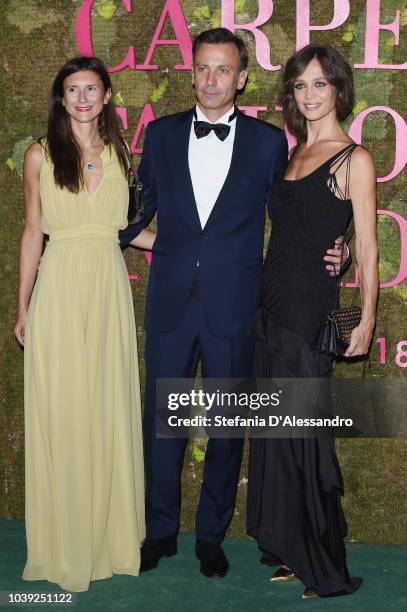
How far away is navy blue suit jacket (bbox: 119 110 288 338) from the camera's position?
3322mm

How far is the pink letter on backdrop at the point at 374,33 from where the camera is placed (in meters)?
3.62

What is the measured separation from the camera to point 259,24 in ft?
12.1

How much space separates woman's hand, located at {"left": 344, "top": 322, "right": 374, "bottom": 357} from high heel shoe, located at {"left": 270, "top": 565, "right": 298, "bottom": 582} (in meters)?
1.06

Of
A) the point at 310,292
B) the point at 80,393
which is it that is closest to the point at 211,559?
the point at 80,393

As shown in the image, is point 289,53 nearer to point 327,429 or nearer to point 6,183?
point 6,183

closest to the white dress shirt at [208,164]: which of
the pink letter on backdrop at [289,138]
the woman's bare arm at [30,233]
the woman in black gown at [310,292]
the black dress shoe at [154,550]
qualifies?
the woman in black gown at [310,292]

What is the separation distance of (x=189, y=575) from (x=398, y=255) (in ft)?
5.85

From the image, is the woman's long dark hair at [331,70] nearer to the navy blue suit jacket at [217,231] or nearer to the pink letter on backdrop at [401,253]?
the navy blue suit jacket at [217,231]

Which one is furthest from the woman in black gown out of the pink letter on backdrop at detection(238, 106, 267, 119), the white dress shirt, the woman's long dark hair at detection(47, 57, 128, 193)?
the woman's long dark hair at detection(47, 57, 128, 193)

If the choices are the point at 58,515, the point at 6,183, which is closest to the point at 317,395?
the point at 58,515

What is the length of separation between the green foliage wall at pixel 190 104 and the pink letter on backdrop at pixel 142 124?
26 mm

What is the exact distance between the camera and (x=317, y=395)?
3.23 meters

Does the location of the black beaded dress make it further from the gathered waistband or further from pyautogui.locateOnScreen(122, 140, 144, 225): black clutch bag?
the gathered waistband

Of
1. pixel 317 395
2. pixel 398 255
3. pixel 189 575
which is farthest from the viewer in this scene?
pixel 398 255
